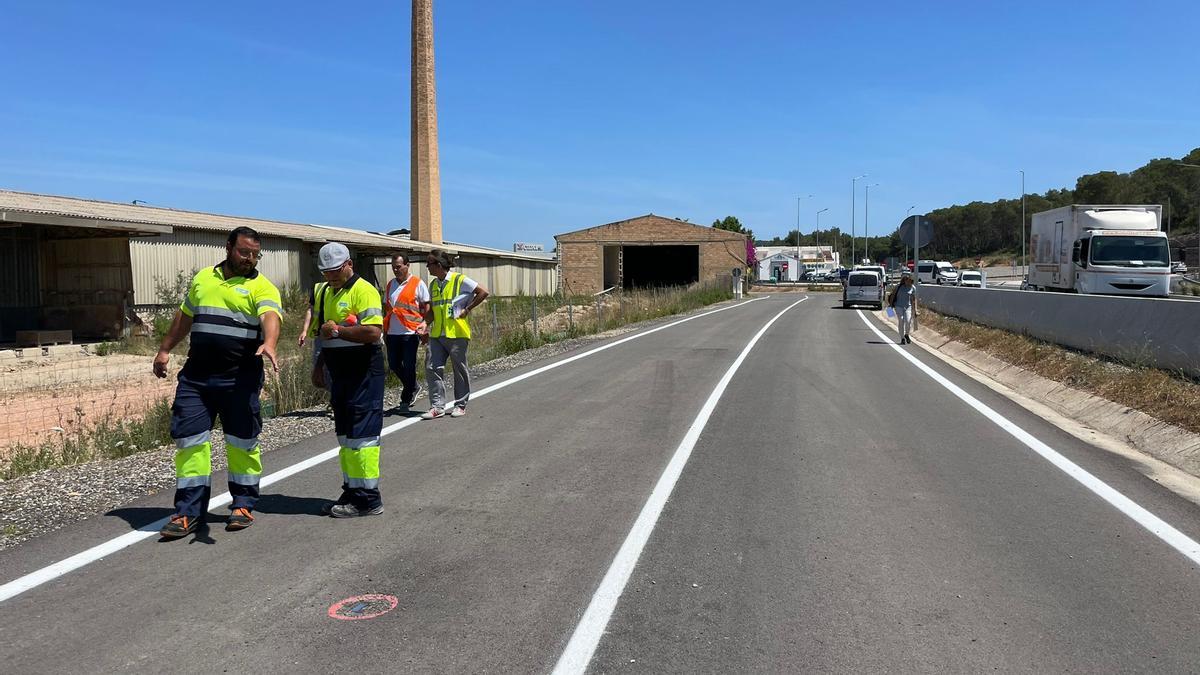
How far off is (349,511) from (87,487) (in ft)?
7.89

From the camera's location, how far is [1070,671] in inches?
151

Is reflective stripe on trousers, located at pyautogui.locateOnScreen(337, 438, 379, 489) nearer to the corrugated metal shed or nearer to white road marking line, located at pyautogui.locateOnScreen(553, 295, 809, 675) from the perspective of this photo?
white road marking line, located at pyautogui.locateOnScreen(553, 295, 809, 675)

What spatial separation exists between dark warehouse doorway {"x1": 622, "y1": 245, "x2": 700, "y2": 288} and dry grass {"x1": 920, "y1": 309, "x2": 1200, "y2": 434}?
64982 millimetres

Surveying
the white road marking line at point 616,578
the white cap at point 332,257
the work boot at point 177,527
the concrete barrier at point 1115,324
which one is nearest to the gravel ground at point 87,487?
the work boot at point 177,527

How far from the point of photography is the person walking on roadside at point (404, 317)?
1019 centimetres

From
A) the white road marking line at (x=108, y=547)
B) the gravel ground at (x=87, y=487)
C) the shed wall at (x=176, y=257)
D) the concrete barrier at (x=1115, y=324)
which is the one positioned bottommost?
the white road marking line at (x=108, y=547)

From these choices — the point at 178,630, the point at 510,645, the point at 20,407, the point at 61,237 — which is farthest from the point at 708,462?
the point at 61,237

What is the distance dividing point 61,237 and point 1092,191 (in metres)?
95.8

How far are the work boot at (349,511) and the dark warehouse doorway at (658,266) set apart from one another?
7603 centimetres

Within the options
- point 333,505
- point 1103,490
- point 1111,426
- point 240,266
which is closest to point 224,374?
point 240,266

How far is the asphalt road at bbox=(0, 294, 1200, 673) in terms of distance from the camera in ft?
13.2

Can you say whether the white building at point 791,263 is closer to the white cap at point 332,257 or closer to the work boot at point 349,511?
the white cap at point 332,257

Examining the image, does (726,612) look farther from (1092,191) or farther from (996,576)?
(1092,191)

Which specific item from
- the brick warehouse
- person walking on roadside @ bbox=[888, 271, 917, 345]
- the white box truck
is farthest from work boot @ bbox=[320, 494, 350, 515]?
the brick warehouse
